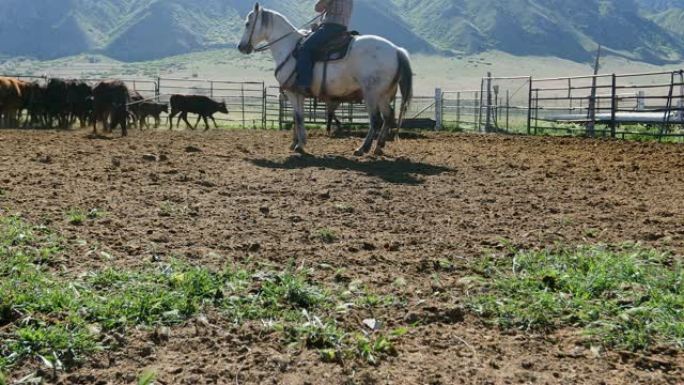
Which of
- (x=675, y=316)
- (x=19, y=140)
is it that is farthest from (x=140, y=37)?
(x=675, y=316)

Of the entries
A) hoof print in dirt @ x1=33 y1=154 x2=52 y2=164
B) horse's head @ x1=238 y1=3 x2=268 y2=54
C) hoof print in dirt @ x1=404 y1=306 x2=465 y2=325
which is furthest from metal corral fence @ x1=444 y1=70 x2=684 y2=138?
hoof print in dirt @ x1=404 y1=306 x2=465 y2=325

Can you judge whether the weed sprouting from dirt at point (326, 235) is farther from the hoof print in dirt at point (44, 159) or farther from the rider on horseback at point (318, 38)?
the rider on horseback at point (318, 38)

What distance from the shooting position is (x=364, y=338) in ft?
10.2

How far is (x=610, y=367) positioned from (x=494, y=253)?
5.79ft

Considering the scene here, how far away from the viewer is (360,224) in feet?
18.2

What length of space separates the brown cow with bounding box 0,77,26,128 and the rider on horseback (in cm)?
1121

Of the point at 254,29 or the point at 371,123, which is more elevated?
the point at 254,29

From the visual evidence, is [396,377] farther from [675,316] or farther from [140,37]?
[140,37]

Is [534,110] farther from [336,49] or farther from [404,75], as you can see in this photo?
[336,49]

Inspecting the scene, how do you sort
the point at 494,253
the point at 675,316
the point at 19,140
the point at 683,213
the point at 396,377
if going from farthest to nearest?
the point at 19,140, the point at 683,213, the point at 494,253, the point at 675,316, the point at 396,377

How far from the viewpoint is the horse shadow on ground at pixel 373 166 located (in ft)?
27.9

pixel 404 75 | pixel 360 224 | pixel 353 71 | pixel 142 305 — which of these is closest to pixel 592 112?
pixel 404 75

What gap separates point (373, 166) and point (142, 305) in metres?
6.46

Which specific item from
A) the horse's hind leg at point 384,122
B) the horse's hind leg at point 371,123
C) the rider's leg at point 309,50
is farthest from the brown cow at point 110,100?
the horse's hind leg at point 384,122
